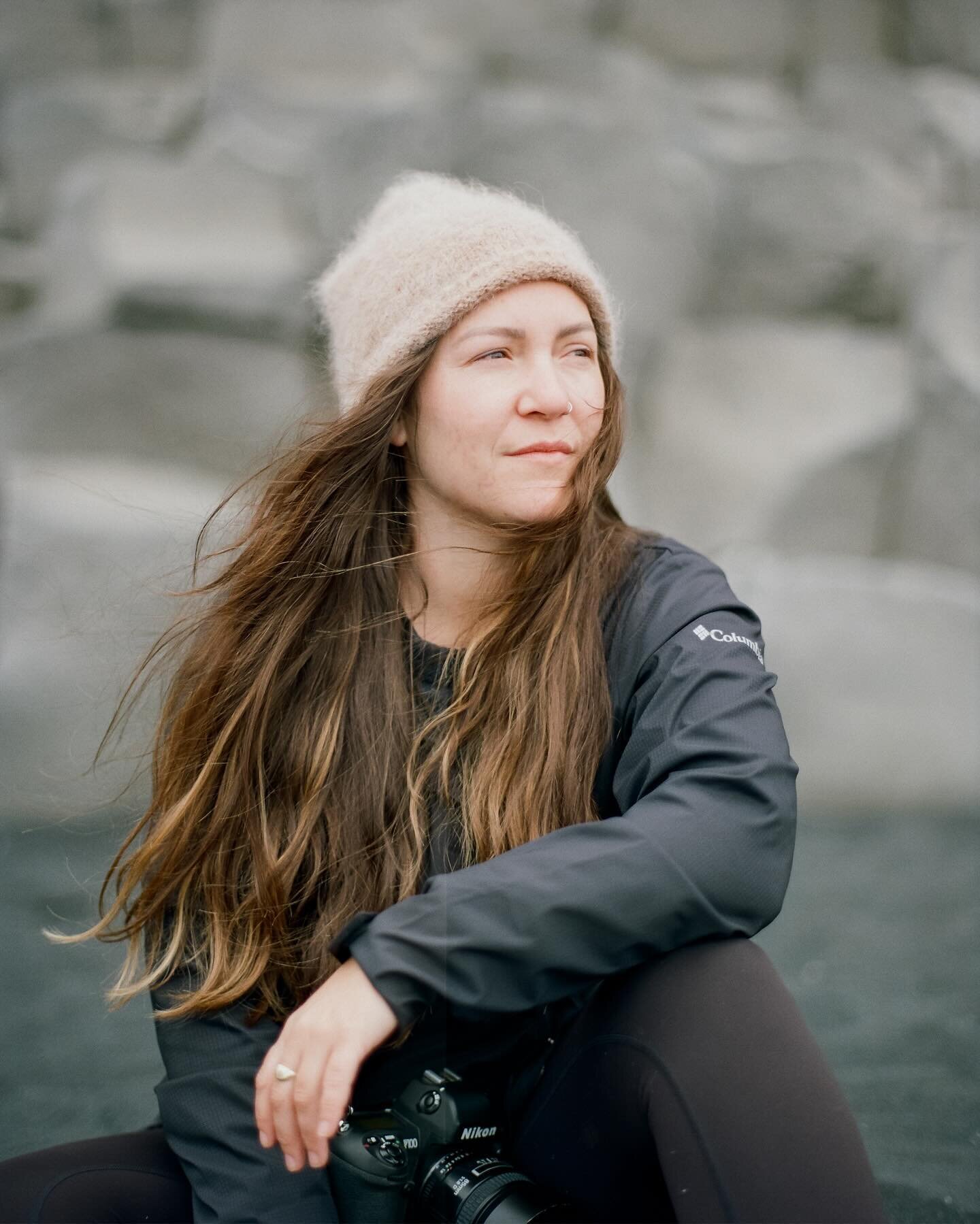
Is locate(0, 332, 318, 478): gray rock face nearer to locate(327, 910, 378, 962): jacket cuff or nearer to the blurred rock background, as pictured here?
the blurred rock background

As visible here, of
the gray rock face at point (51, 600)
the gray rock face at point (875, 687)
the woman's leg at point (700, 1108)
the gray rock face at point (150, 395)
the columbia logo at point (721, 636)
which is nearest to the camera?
the woman's leg at point (700, 1108)

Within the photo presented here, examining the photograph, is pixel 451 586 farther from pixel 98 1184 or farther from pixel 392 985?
pixel 98 1184

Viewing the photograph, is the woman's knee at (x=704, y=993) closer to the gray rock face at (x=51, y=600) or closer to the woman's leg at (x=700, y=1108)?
the woman's leg at (x=700, y=1108)

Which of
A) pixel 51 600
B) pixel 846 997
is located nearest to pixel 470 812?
pixel 846 997

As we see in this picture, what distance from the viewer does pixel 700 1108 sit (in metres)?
0.84

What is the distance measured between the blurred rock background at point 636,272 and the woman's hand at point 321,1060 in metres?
1.84

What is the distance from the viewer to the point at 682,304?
132 inches

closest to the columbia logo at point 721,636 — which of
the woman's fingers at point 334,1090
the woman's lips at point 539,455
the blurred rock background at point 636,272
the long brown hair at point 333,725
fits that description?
the long brown hair at point 333,725

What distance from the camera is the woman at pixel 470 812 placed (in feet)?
2.79

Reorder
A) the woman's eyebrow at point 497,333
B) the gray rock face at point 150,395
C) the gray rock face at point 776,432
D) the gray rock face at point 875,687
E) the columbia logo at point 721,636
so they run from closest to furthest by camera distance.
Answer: the columbia logo at point 721,636
the woman's eyebrow at point 497,333
the gray rock face at point 875,687
the gray rock face at point 150,395
the gray rock face at point 776,432

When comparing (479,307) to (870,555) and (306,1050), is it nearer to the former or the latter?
(306,1050)

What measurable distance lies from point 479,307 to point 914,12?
291 cm

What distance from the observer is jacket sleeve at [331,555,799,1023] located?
0.85 metres

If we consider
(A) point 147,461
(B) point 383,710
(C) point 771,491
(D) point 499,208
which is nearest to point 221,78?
(A) point 147,461
